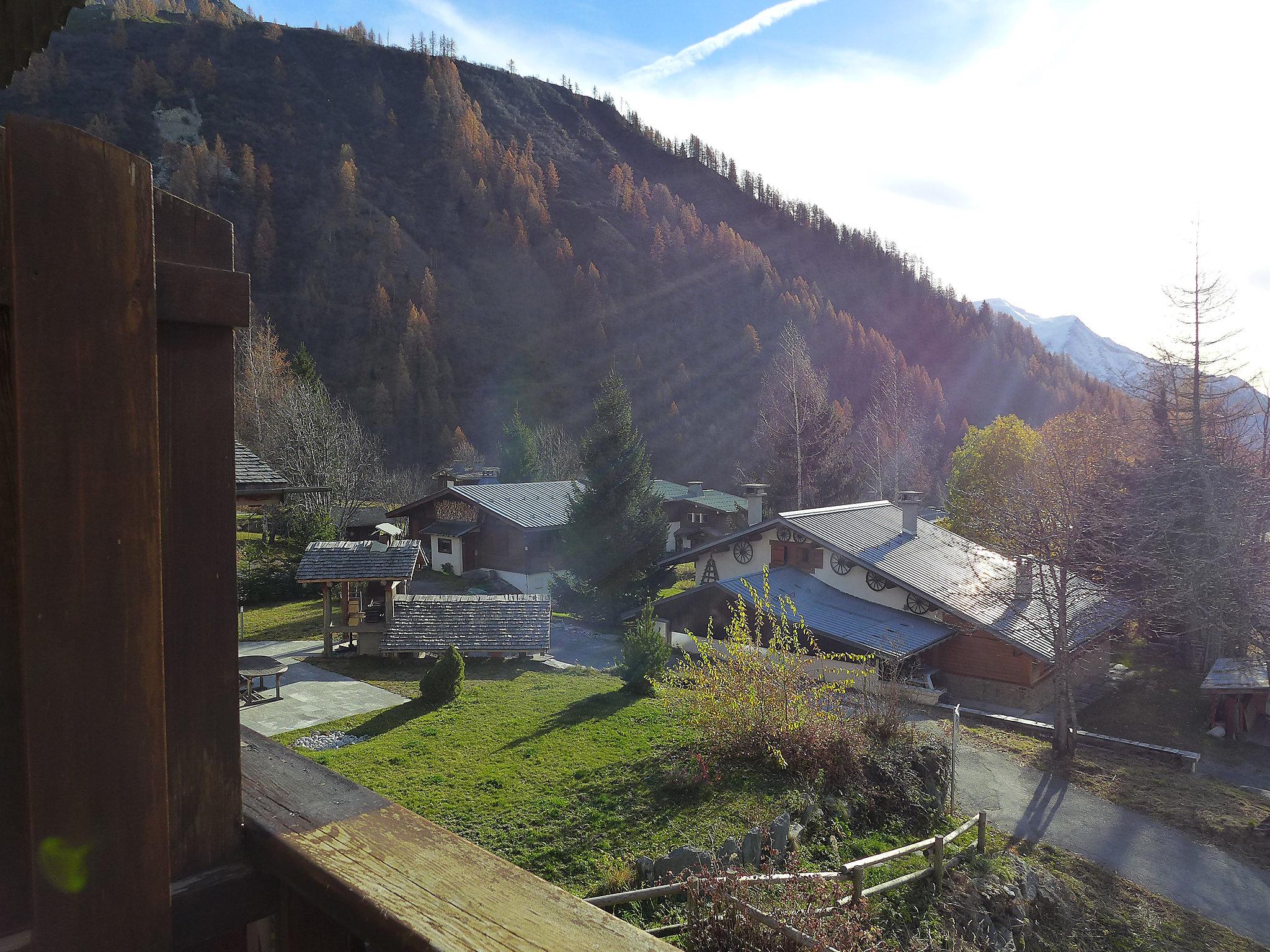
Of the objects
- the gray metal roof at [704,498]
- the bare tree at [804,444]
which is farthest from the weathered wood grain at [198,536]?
the gray metal roof at [704,498]

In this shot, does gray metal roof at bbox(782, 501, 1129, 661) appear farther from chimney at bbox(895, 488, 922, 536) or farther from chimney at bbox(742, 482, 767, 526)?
chimney at bbox(742, 482, 767, 526)

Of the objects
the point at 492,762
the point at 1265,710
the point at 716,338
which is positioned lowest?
the point at 1265,710

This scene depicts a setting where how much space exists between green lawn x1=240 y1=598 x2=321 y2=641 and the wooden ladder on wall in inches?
859

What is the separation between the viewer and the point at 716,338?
270ft

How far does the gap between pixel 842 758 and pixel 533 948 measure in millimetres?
11500

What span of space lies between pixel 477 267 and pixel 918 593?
248 ft

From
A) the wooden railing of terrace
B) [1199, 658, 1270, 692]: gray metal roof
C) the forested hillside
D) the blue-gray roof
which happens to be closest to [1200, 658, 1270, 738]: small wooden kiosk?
[1199, 658, 1270, 692]: gray metal roof

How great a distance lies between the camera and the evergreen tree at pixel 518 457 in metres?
46.1

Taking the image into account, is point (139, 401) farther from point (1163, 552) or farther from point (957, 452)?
point (957, 452)

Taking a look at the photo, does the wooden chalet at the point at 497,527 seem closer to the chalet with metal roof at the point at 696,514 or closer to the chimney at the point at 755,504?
the chimney at the point at 755,504

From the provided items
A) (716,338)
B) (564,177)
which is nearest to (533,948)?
(716,338)

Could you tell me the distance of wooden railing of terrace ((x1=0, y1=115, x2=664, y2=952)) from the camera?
3.04 feet

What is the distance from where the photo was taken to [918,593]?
22312 millimetres

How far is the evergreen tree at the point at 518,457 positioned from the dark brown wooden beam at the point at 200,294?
1769 inches
